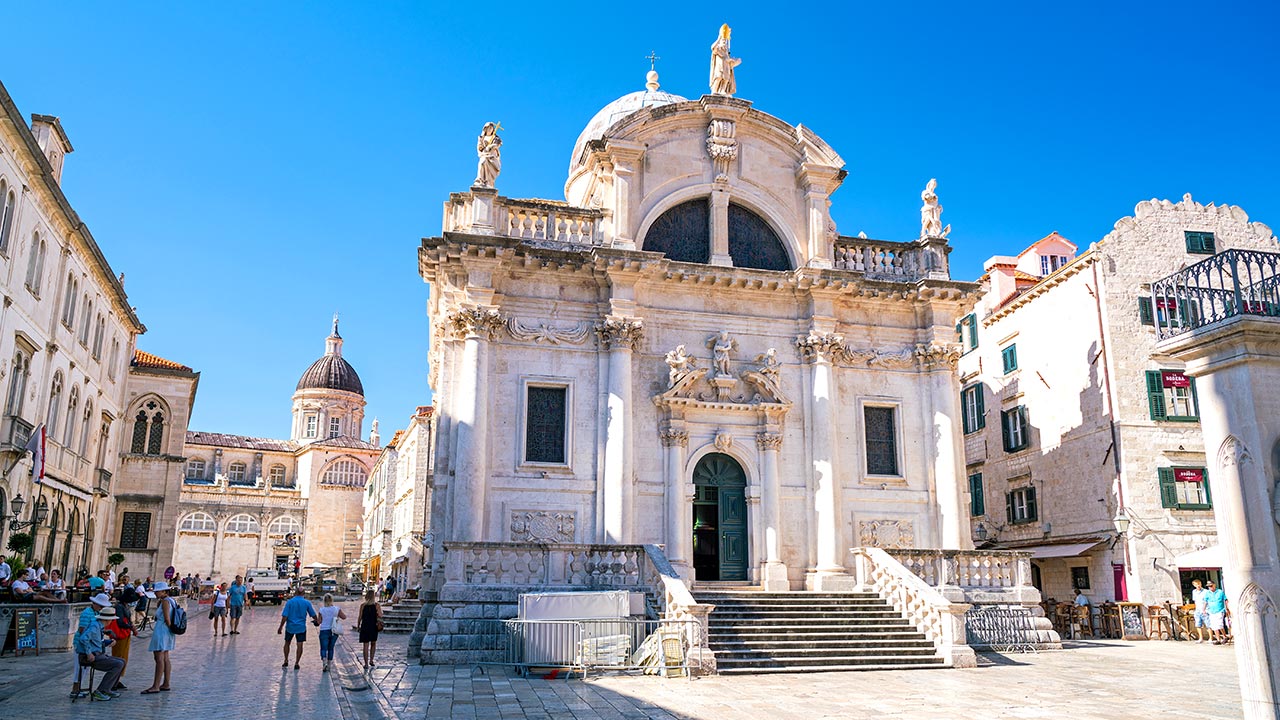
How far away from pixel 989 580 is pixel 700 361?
8288 millimetres

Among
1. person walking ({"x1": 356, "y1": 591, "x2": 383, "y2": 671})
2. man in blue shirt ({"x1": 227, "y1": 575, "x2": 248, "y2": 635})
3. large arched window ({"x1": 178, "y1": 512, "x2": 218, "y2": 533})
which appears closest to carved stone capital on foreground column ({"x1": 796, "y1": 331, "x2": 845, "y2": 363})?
person walking ({"x1": 356, "y1": 591, "x2": 383, "y2": 671})

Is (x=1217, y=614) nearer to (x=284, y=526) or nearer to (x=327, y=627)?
(x=327, y=627)

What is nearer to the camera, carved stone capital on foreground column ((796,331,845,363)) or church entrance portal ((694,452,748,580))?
church entrance portal ((694,452,748,580))

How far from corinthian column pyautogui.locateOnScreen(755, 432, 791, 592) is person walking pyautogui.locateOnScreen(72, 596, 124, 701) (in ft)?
45.2

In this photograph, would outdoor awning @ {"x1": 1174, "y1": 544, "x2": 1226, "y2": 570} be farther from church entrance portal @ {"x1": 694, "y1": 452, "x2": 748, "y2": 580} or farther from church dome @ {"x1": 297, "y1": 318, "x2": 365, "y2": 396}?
church dome @ {"x1": 297, "y1": 318, "x2": 365, "y2": 396}

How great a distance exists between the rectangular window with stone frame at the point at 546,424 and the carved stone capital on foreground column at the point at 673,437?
233 centimetres

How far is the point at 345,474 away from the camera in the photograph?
79875 mm

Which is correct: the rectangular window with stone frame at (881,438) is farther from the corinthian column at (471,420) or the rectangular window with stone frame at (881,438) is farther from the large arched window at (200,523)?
the large arched window at (200,523)

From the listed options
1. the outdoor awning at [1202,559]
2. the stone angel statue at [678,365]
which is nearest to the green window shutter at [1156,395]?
the outdoor awning at [1202,559]

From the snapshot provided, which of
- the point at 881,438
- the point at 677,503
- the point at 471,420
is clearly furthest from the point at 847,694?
the point at 881,438

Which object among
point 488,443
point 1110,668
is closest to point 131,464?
point 488,443

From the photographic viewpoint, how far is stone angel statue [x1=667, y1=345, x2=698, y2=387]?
74.7 ft

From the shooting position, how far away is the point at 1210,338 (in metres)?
9.23

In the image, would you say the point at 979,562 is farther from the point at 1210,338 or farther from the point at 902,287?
the point at 1210,338
